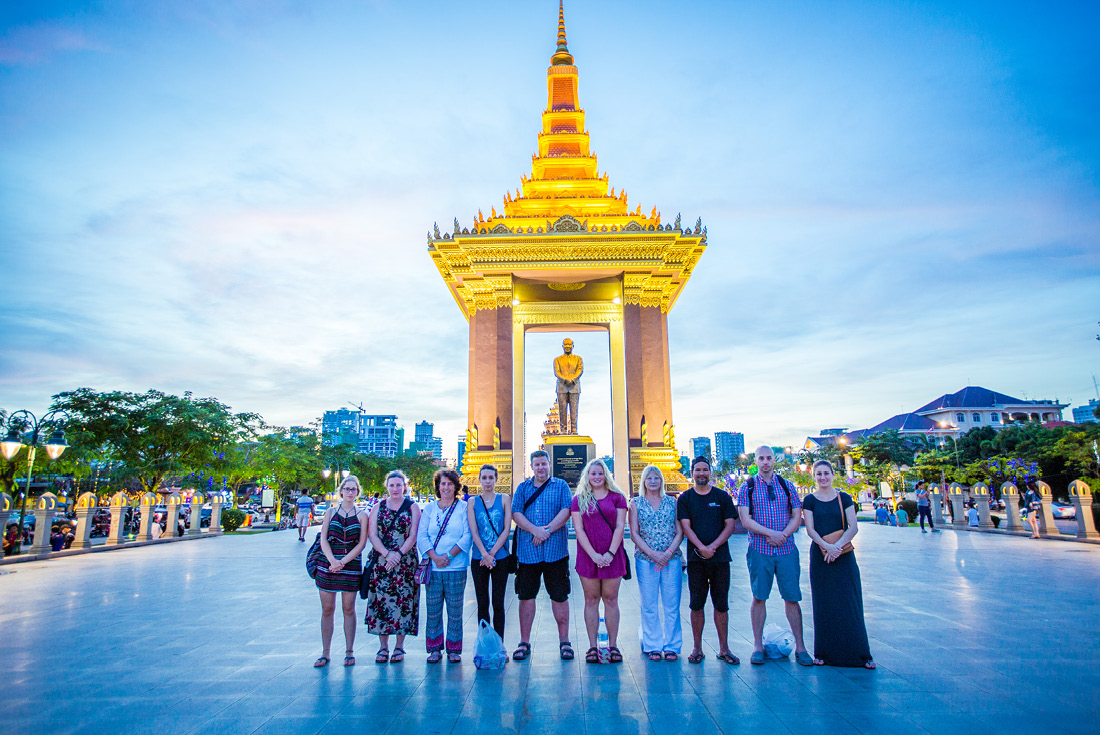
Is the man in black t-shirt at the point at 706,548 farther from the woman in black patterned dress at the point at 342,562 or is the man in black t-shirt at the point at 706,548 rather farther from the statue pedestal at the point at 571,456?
the statue pedestal at the point at 571,456

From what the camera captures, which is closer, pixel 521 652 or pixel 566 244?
pixel 521 652

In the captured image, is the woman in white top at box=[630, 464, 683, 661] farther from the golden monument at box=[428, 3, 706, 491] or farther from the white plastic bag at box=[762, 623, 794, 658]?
the golden monument at box=[428, 3, 706, 491]

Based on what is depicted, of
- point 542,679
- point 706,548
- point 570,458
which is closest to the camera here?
point 542,679

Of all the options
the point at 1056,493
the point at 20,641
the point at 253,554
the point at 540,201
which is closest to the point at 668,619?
the point at 20,641

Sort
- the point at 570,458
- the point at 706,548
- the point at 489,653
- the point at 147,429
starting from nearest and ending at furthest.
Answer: the point at 489,653, the point at 706,548, the point at 570,458, the point at 147,429

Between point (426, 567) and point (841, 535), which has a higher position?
point (841, 535)

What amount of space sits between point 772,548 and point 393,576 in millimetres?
3588

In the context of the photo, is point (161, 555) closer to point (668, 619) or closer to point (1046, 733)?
point (668, 619)

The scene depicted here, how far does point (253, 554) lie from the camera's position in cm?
1623

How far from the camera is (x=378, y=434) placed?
607ft

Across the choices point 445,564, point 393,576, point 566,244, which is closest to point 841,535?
point 445,564

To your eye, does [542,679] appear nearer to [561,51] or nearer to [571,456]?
[571,456]

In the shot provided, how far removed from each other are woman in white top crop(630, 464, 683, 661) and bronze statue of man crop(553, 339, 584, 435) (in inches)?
640

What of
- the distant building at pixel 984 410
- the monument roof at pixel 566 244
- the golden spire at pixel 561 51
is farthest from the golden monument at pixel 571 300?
the distant building at pixel 984 410
